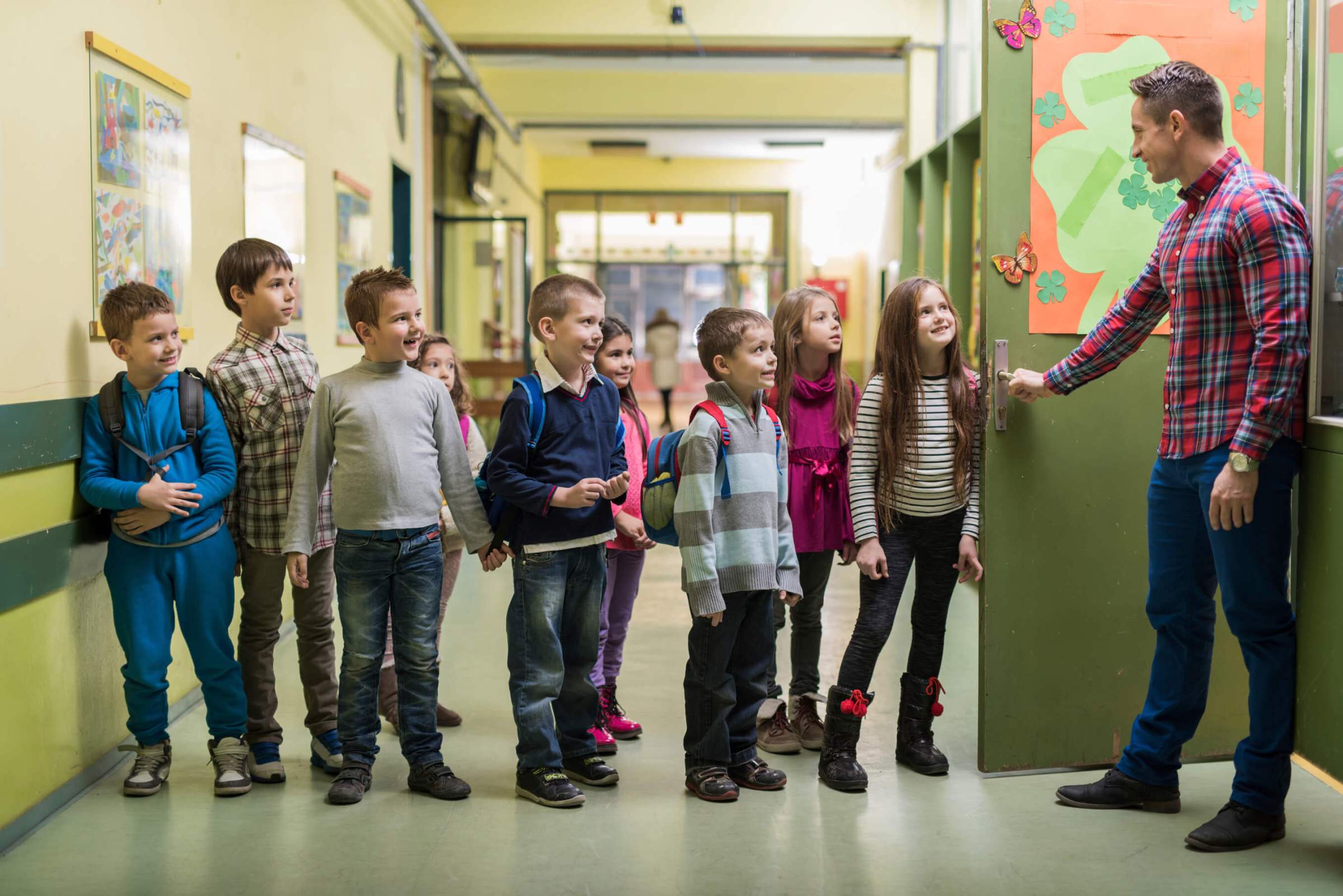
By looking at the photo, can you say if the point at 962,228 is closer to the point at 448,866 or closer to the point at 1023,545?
the point at 1023,545

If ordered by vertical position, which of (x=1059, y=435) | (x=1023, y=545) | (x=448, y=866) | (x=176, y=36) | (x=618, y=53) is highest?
(x=618, y=53)

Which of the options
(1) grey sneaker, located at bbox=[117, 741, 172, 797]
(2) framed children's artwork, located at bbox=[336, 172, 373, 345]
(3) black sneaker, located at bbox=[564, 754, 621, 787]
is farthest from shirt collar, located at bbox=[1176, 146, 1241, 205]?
(2) framed children's artwork, located at bbox=[336, 172, 373, 345]

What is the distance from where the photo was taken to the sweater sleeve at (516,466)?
102 inches

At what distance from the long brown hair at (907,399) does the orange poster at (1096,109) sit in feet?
0.72

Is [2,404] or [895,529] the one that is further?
[895,529]

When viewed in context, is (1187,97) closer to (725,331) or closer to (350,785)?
(725,331)

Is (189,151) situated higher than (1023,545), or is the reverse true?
(189,151)

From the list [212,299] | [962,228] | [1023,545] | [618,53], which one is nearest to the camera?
[1023,545]

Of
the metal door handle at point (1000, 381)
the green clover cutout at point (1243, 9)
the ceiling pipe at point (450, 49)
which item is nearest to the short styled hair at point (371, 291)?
the metal door handle at point (1000, 381)

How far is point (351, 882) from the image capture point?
229 cm

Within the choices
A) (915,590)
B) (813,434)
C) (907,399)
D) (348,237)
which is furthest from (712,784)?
(348,237)

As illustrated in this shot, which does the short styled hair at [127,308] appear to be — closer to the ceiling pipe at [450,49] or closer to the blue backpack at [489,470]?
the blue backpack at [489,470]

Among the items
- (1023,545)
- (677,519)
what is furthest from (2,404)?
(1023,545)

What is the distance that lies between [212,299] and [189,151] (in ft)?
1.58
